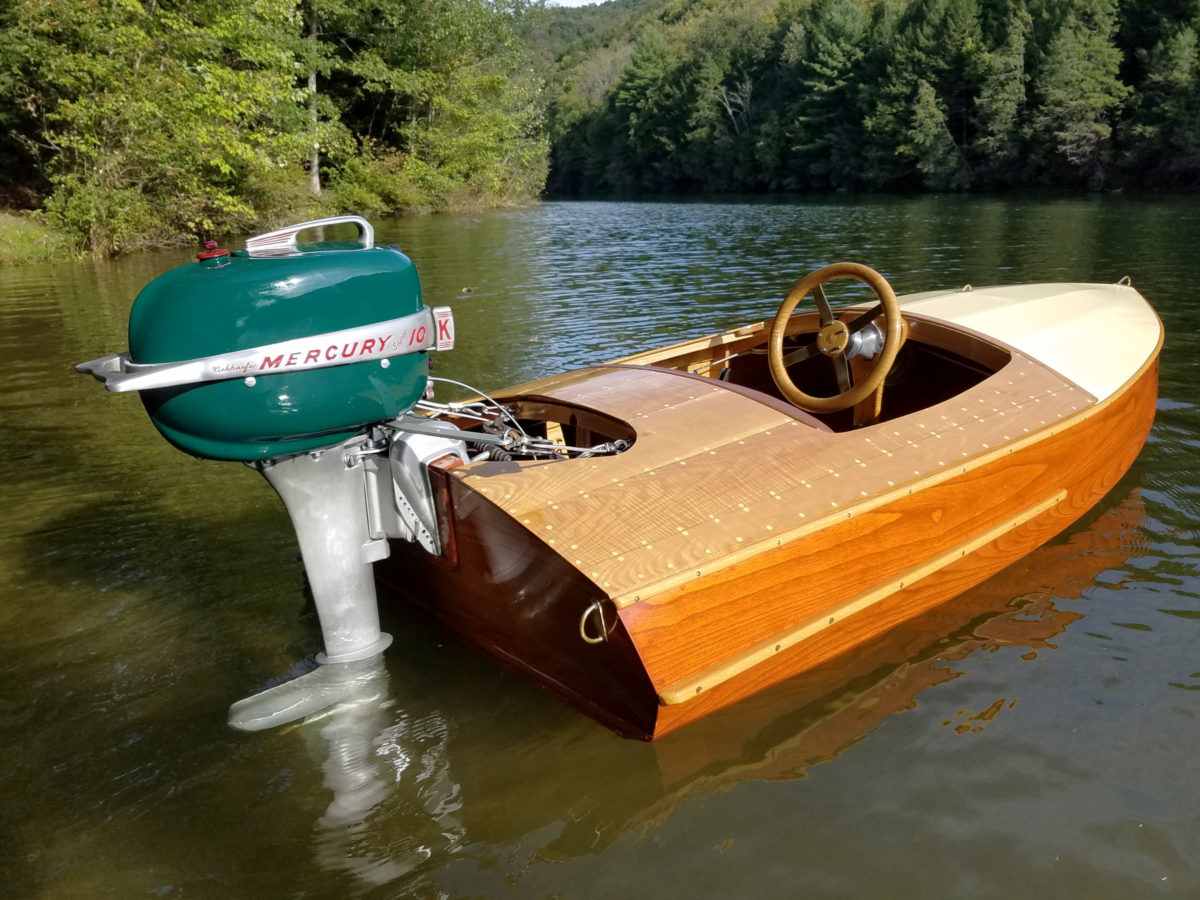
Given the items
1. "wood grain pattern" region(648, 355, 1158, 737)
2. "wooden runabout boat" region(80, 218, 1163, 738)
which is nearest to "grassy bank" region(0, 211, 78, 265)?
"wooden runabout boat" region(80, 218, 1163, 738)

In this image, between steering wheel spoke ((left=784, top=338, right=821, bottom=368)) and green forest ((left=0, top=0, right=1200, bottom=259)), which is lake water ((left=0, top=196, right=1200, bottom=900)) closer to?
steering wheel spoke ((left=784, top=338, right=821, bottom=368))

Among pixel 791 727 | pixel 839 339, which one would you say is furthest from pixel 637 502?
pixel 839 339

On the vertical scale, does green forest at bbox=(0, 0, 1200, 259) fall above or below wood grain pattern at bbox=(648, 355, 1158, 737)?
above

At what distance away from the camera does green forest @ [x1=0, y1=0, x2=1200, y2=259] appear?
1909 cm

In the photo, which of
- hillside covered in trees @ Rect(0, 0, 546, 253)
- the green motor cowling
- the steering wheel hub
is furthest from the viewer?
hillside covered in trees @ Rect(0, 0, 546, 253)

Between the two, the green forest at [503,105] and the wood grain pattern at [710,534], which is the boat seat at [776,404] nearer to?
the wood grain pattern at [710,534]

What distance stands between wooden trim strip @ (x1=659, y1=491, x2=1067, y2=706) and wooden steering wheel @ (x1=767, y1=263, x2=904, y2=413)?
80 centimetres

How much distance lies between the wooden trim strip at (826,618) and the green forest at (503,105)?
677cm

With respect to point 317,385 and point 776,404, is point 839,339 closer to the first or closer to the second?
point 776,404

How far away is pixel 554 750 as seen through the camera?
3.36m

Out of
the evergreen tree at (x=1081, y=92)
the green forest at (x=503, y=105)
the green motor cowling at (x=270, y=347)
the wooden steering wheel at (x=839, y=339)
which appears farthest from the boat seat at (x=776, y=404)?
the evergreen tree at (x=1081, y=92)

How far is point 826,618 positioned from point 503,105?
3873 cm

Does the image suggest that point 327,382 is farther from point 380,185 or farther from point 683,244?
point 380,185

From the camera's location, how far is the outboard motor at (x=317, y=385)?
9.05 feet
